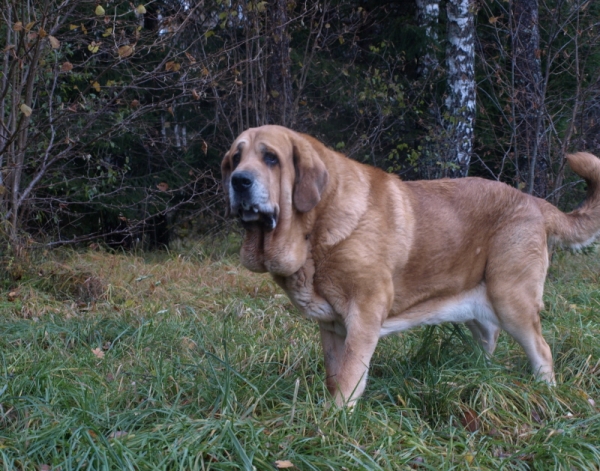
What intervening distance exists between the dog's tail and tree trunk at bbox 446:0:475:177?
3.91m

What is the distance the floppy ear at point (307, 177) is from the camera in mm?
4125

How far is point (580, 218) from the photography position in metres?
5.03

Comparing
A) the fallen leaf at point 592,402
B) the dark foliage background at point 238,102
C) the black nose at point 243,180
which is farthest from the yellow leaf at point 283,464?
the dark foliage background at point 238,102

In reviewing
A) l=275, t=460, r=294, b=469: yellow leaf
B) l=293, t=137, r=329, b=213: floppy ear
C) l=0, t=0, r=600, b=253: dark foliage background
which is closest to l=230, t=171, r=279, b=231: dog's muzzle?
l=293, t=137, r=329, b=213: floppy ear

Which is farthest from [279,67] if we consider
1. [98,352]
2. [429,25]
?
[98,352]

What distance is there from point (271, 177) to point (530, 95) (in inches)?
225

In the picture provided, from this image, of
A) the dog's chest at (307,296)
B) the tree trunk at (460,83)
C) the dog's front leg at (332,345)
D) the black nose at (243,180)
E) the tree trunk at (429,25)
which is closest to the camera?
the black nose at (243,180)

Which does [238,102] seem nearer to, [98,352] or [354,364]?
[98,352]

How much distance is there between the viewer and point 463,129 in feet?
29.7

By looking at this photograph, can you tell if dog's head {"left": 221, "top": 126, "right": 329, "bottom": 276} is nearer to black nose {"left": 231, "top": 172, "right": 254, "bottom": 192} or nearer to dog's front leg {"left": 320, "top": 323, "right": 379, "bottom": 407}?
black nose {"left": 231, "top": 172, "right": 254, "bottom": 192}

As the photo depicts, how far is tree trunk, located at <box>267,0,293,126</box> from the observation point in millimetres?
9008

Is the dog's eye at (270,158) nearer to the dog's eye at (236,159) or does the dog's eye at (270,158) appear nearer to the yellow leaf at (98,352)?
the dog's eye at (236,159)

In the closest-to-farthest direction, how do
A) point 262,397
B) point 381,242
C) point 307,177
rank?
point 262,397, point 307,177, point 381,242

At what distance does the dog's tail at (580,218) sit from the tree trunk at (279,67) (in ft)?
16.4
